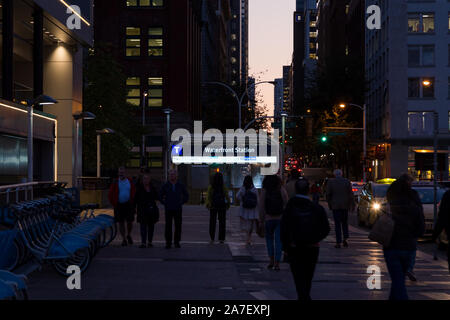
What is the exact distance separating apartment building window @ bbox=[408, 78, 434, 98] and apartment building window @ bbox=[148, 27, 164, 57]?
908 inches

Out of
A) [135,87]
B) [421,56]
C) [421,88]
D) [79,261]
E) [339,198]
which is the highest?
[421,56]

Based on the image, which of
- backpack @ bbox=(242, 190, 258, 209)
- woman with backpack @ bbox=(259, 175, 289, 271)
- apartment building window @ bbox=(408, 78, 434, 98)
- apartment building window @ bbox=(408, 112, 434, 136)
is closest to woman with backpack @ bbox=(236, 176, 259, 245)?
backpack @ bbox=(242, 190, 258, 209)

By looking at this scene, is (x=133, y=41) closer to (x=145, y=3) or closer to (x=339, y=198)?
(x=145, y=3)

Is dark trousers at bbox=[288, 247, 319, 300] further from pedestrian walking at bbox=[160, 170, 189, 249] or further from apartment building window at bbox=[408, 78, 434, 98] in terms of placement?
apartment building window at bbox=[408, 78, 434, 98]

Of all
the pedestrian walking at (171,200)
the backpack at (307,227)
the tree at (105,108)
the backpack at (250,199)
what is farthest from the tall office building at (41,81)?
the backpack at (307,227)

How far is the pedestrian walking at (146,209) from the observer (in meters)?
17.2

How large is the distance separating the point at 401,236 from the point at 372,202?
15963mm

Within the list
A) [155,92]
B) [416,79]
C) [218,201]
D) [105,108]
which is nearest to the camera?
[218,201]

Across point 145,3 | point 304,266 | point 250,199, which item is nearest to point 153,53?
point 145,3

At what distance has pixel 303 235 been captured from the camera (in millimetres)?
8703

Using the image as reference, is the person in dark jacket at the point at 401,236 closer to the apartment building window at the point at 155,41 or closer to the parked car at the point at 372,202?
the parked car at the point at 372,202

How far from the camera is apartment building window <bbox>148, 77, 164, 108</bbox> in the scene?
70688 millimetres
